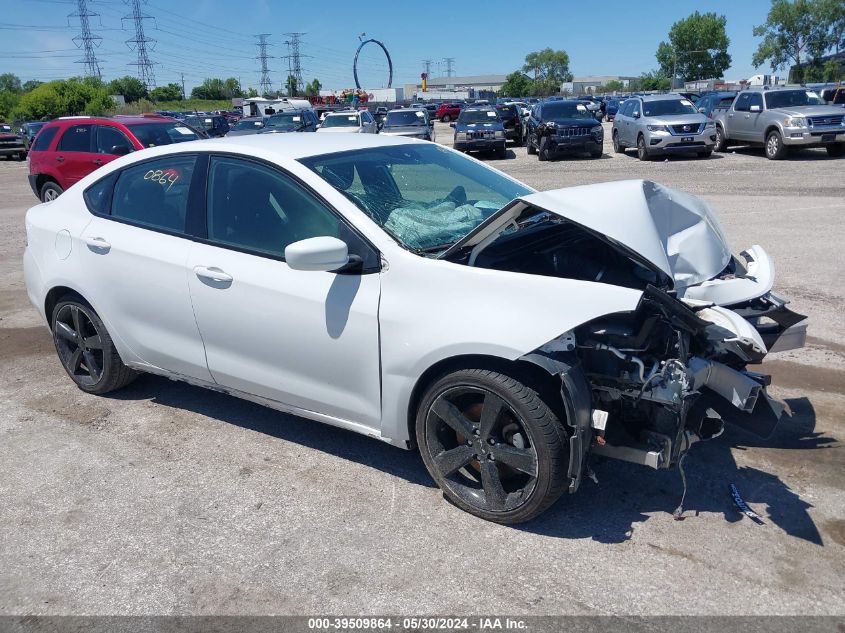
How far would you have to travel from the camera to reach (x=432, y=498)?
3.65m

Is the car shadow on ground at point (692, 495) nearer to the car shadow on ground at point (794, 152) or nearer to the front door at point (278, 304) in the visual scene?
the front door at point (278, 304)

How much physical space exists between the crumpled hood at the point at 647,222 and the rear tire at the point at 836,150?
17.7m

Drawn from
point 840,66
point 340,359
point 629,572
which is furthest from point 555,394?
point 840,66

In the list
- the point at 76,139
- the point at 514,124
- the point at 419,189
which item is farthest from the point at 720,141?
the point at 419,189

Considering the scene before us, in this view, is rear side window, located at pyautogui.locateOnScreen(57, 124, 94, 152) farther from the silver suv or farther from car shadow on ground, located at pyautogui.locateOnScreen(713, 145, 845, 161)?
car shadow on ground, located at pyautogui.locateOnScreen(713, 145, 845, 161)

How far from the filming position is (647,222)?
3303 millimetres

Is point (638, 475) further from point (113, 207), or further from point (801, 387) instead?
point (113, 207)

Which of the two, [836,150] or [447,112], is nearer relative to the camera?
[836,150]

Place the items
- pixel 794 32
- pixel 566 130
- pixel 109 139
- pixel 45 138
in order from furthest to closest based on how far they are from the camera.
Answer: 1. pixel 794 32
2. pixel 566 130
3. pixel 45 138
4. pixel 109 139

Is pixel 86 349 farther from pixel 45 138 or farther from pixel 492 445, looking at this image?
pixel 45 138

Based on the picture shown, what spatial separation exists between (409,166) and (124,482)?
2.39 meters

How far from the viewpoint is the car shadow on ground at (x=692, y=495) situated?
334 centimetres

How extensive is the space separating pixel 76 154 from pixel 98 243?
10.2 m

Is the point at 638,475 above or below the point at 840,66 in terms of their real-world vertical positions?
below
